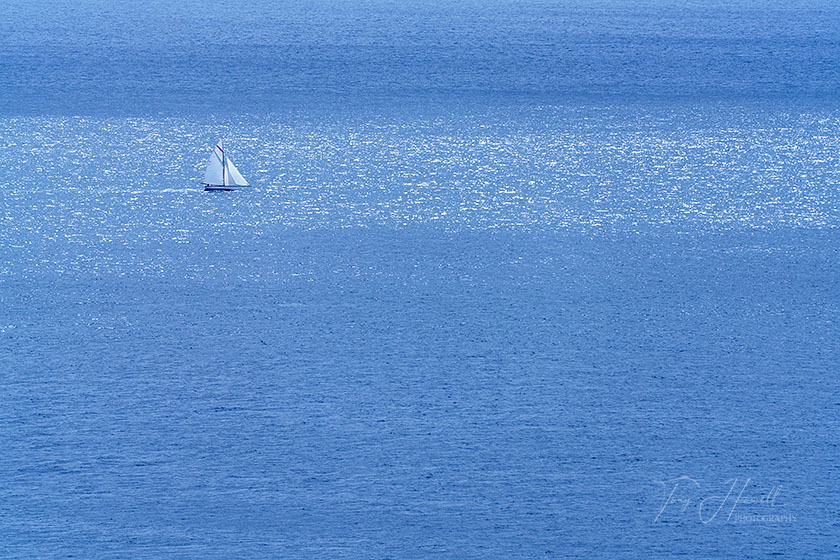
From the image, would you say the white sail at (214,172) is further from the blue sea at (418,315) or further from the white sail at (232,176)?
the blue sea at (418,315)

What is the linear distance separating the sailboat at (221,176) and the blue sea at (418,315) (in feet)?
2.11

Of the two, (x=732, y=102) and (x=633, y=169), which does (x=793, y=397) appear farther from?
(x=732, y=102)

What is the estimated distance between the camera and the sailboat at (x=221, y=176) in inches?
1523

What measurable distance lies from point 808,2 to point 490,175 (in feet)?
148

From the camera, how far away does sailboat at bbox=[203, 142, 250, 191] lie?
3869cm

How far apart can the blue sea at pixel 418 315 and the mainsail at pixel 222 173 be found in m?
0.68

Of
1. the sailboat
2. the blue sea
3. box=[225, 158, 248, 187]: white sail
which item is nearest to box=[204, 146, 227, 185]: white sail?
the sailboat

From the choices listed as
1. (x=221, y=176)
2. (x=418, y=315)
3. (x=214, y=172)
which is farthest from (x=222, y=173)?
(x=418, y=315)

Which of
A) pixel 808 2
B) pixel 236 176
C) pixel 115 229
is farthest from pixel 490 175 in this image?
pixel 808 2

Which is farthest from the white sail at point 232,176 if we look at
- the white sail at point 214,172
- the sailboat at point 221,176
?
the white sail at point 214,172

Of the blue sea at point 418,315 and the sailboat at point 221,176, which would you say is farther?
the sailboat at point 221,176

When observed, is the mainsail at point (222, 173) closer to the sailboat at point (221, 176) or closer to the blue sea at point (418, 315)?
the sailboat at point (221, 176)

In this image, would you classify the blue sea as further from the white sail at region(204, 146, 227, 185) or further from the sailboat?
the white sail at region(204, 146, 227, 185)

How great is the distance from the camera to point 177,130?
45.0 m
